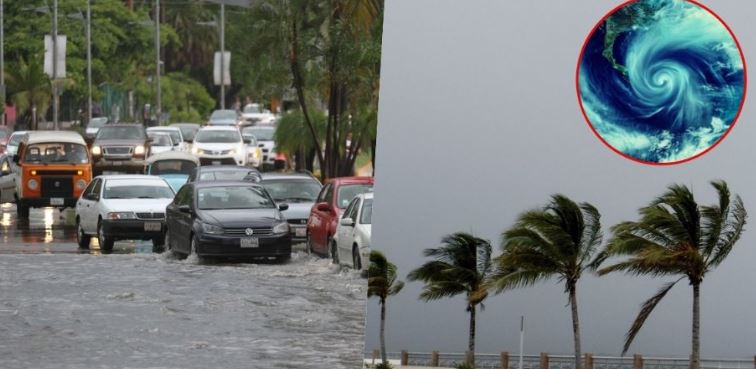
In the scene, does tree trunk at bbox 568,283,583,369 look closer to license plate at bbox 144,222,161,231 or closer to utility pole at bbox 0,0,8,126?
license plate at bbox 144,222,161,231

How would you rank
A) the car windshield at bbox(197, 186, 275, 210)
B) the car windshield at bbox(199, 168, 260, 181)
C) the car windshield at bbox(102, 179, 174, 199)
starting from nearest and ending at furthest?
the car windshield at bbox(102, 179, 174, 199) < the car windshield at bbox(197, 186, 275, 210) < the car windshield at bbox(199, 168, 260, 181)

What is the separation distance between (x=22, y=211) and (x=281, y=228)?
126 cm

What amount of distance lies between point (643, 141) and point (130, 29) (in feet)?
8.62

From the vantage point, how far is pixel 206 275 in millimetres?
6734

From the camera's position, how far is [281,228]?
6.62 metres

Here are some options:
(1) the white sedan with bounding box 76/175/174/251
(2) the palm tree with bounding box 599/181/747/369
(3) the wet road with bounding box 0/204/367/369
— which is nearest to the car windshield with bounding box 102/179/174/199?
(1) the white sedan with bounding box 76/175/174/251

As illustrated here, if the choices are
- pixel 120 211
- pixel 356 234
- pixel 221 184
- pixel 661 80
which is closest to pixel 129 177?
pixel 221 184

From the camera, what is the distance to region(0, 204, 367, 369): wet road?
237 inches

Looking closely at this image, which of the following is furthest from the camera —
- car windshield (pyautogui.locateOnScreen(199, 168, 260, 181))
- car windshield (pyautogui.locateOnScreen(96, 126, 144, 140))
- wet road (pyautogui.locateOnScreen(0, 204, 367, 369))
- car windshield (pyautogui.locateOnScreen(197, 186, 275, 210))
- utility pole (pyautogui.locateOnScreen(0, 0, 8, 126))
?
car windshield (pyautogui.locateOnScreen(199, 168, 260, 181))

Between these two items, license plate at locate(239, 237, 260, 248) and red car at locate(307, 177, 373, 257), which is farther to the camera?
license plate at locate(239, 237, 260, 248)

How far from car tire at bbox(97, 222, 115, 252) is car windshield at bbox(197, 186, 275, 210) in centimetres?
48

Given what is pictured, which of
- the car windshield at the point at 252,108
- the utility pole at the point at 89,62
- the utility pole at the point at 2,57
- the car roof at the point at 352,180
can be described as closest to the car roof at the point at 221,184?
the car windshield at the point at 252,108


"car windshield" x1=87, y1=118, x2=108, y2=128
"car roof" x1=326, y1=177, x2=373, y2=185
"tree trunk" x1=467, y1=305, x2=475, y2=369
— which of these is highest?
"car windshield" x1=87, y1=118, x2=108, y2=128

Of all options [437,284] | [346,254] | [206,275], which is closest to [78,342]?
[206,275]
